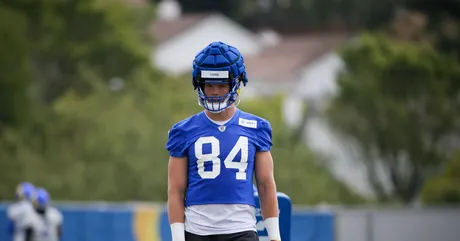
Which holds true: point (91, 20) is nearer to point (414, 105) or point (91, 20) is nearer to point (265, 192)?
point (414, 105)

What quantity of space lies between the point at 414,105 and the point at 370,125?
1.82 metres

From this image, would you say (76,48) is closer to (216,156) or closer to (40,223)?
(40,223)

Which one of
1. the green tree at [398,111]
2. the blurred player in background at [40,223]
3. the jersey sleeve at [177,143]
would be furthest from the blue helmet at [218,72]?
the green tree at [398,111]

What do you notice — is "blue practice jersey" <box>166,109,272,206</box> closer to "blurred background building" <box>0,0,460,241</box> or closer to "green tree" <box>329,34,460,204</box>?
"blurred background building" <box>0,0,460,241</box>

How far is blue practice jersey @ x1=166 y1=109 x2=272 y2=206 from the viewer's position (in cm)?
871

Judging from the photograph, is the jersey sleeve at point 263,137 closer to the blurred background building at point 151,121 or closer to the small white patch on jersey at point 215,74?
the small white patch on jersey at point 215,74

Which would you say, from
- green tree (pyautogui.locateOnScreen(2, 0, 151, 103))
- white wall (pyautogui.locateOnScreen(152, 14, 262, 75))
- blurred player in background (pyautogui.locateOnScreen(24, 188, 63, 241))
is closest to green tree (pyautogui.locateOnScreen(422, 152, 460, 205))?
green tree (pyautogui.locateOnScreen(2, 0, 151, 103))

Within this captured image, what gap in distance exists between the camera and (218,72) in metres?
8.73

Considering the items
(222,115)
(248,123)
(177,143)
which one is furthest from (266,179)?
(177,143)

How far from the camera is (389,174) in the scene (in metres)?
51.9

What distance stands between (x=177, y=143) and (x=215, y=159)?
0.28 m

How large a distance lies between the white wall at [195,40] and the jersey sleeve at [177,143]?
238 feet

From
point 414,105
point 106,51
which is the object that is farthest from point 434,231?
point 106,51

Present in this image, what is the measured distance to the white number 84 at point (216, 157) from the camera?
28.6 ft
